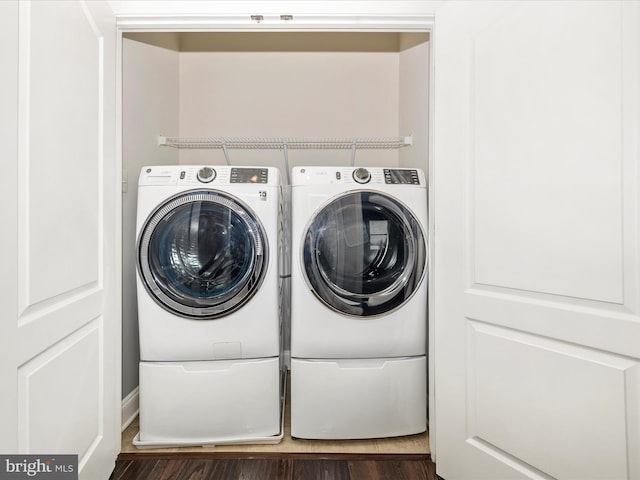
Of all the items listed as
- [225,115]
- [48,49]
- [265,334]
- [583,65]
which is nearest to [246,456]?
[265,334]

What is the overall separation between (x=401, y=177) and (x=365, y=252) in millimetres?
393

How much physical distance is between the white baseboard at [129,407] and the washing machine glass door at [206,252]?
2.11 ft

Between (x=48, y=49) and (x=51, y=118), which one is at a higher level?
(x=48, y=49)

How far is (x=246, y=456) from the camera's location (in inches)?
62.6

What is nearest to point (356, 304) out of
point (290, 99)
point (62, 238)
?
point (62, 238)

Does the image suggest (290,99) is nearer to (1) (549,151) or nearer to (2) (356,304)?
(2) (356,304)

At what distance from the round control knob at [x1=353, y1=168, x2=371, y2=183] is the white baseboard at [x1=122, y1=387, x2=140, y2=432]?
1577 millimetres

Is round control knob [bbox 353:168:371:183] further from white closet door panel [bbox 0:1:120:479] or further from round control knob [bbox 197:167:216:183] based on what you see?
white closet door panel [bbox 0:1:120:479]

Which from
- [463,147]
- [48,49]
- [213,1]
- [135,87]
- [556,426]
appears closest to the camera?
[48,49]

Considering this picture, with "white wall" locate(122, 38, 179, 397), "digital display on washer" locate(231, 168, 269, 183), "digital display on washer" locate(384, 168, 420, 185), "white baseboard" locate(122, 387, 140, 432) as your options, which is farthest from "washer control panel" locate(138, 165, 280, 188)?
"white baseboard" locate(122, 387, 140, 432)

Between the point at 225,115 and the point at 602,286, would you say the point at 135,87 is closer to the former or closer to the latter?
the point at 225,115

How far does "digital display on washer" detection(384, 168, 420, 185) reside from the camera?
5.53 feet

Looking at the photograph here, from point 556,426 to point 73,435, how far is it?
148 centimetres

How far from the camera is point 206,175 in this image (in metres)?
1.63
